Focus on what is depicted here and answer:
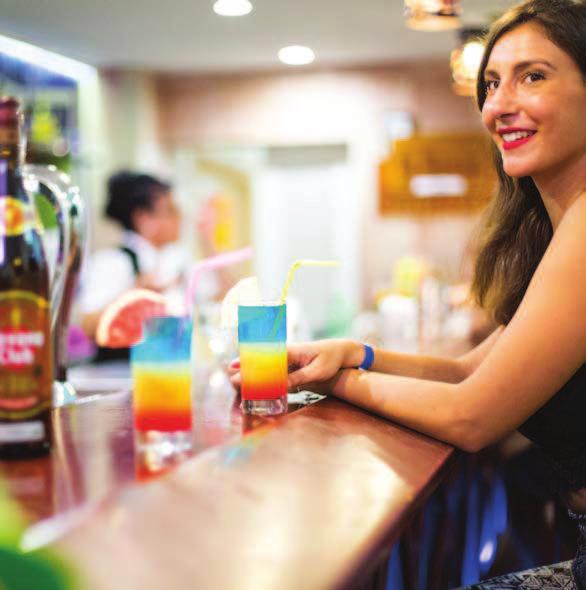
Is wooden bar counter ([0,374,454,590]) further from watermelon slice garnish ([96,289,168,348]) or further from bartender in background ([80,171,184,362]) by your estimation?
bartender in background ([80,171,184,362])

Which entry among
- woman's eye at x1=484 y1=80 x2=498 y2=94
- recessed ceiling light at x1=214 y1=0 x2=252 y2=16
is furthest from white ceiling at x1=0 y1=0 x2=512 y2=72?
woman's eye at x1=484 y1=80 x2=498 y2=94

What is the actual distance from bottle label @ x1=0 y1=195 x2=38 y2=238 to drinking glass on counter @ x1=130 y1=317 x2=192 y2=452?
0.18 m

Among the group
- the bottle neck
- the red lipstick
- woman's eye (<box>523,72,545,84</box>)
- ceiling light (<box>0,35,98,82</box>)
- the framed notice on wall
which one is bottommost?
the bottle neck

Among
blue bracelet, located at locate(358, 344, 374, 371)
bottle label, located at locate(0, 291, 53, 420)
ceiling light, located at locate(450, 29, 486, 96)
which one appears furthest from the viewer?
ceiling light, located at locate(450, 29, 486, 96)

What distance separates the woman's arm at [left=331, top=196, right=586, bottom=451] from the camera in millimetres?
1180

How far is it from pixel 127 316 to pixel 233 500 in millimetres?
888

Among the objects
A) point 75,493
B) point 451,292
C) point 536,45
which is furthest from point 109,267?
point 75,493

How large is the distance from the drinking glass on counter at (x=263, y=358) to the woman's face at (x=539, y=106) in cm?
50

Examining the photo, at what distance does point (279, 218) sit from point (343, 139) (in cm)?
84

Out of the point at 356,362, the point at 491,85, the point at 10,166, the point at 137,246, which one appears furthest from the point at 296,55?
the point at 10,166

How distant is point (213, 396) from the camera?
5.05ft

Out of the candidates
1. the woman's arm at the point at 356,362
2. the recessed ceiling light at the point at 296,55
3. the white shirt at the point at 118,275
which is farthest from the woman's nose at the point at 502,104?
the recessed ceiling light at the point at 296,55

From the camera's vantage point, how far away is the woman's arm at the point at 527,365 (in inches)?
46.4

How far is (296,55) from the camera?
610cm
